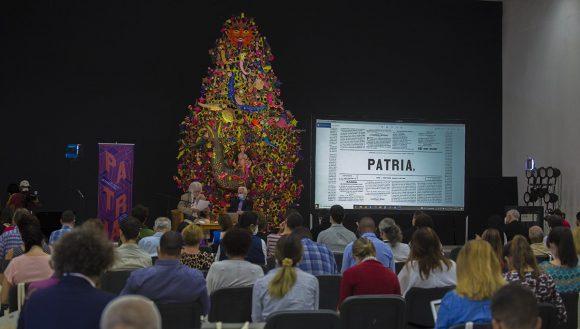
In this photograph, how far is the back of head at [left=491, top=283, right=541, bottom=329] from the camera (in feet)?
8.24

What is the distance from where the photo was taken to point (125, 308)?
2.19 meters

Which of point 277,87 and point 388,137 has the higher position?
point 277,87

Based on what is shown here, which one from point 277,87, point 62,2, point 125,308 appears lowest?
point 125,308

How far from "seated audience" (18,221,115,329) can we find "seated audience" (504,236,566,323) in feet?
8.31

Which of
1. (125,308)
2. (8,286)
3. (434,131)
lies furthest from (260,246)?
(434,131)

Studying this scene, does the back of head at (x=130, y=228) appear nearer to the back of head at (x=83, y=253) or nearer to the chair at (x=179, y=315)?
the chair at (x=179, y=315)

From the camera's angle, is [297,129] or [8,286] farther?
[297,129]

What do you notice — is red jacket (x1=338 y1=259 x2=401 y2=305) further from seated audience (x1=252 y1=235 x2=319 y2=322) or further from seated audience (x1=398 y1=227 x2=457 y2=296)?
seated audience (x1=252 y1=235 x2=319 y2=322)

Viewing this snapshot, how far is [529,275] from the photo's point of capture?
14.4 feet

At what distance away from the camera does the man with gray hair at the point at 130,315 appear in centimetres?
218

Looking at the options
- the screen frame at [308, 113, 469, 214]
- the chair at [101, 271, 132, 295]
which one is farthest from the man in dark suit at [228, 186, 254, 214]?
the chair at [101, 271, 132, 295]

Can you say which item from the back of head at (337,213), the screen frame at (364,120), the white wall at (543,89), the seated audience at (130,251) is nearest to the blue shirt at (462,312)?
the seated audience at (130,251)

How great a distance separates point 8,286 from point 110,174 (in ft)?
25.7

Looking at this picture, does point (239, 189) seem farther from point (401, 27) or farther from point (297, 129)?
point (401, 27)
